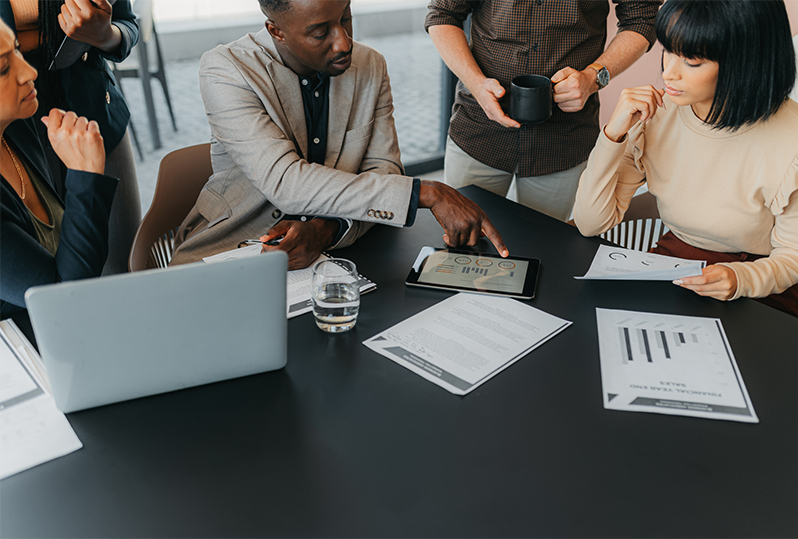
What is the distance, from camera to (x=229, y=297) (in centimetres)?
94

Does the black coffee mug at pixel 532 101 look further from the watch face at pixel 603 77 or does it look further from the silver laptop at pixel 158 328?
the silver laptop at pixel 158 328

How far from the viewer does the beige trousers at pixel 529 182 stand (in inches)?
84.4

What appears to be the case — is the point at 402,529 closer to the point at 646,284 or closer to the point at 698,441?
the point at 698,441

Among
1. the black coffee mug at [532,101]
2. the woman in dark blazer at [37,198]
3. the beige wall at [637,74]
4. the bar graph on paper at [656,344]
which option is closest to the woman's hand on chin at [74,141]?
the woman in dark blazer at [37,198]

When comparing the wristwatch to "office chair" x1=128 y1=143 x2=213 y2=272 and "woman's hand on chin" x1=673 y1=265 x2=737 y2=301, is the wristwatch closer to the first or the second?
"woman's hand on chin" x1=673 y1=265 x2=737 y2=301

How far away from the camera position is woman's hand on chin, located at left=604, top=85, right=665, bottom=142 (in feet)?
4.77

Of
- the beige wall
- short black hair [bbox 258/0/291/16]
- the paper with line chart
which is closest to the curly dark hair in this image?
short black hair [bbox 258/0/291/16]

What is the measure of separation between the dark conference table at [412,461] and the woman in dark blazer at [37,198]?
0.43 metres

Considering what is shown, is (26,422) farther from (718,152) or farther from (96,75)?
(718,152)

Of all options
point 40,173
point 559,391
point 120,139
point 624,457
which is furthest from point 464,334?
point 120,139

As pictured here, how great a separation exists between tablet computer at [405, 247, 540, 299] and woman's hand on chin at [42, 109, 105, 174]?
715mm

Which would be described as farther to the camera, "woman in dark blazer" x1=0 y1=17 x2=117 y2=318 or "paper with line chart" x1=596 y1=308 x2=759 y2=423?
"woman in dark blazer" x1=0 y1=17 x2=117 y2=318

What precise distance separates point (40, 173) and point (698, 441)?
1.48 metres

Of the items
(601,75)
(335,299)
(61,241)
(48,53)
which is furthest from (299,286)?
(601,75)
